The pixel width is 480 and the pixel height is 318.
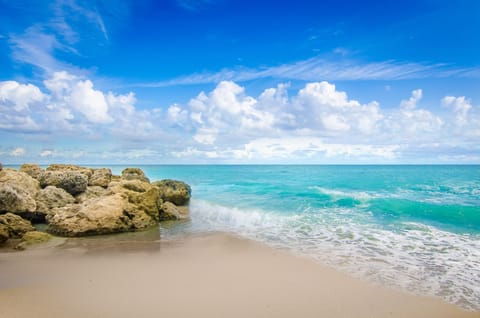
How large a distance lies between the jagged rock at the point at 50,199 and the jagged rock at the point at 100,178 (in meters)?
3.86

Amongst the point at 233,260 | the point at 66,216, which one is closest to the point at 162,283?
the point at 233,260

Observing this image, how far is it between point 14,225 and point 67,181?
17.6 feet

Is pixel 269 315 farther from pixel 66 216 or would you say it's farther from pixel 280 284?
pixel 66 216

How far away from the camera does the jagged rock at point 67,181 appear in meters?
15.5

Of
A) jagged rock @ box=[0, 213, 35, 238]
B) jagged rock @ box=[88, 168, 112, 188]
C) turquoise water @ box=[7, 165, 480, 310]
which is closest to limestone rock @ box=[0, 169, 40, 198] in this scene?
jagged rock @ box=[88, 168, 112, 188]

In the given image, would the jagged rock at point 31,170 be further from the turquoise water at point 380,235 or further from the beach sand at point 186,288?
the beach sand at point 186,288

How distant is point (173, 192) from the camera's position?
19672mm

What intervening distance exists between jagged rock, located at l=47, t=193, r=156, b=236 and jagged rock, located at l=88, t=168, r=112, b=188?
619 centimetres

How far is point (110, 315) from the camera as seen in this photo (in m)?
5.04

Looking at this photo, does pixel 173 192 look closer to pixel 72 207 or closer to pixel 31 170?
pixel 72 207

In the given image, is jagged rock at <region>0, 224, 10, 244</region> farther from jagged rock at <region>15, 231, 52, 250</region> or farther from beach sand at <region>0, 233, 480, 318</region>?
beach sand at <region>0, 233, 480, 318</region>

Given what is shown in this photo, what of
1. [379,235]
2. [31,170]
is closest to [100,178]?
[31,170]

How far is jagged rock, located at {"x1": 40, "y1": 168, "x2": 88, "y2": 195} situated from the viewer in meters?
15.5

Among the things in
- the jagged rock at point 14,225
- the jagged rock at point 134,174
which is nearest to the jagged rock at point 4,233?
the jagged rock at point 14,225
